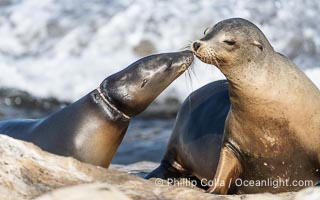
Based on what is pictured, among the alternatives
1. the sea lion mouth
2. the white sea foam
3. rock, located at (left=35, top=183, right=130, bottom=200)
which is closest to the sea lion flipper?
the sea lion mouth

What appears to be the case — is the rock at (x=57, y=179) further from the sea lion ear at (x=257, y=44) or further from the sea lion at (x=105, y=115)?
the sea lion at (x=105, y=115)

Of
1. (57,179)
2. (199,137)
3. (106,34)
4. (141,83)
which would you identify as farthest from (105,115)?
(106,34)

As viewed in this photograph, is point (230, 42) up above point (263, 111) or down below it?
above

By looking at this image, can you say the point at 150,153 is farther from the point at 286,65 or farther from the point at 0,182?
the point at 0,182

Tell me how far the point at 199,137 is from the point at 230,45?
1.34 metres

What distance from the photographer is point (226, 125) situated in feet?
21.5

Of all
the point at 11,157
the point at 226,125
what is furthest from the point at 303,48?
the point at 11,157

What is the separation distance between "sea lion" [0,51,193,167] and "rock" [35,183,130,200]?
2966 mm

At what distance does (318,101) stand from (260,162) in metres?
0.55

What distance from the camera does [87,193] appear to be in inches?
172

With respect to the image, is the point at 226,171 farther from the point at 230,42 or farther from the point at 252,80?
the point at 230,42

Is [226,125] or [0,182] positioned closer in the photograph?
[0,182]

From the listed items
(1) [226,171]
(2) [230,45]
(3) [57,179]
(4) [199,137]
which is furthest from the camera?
(4) [199,137]

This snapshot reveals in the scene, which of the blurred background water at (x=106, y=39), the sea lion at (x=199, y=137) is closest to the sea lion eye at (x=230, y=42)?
the sea lion at (x=199, y=137)
